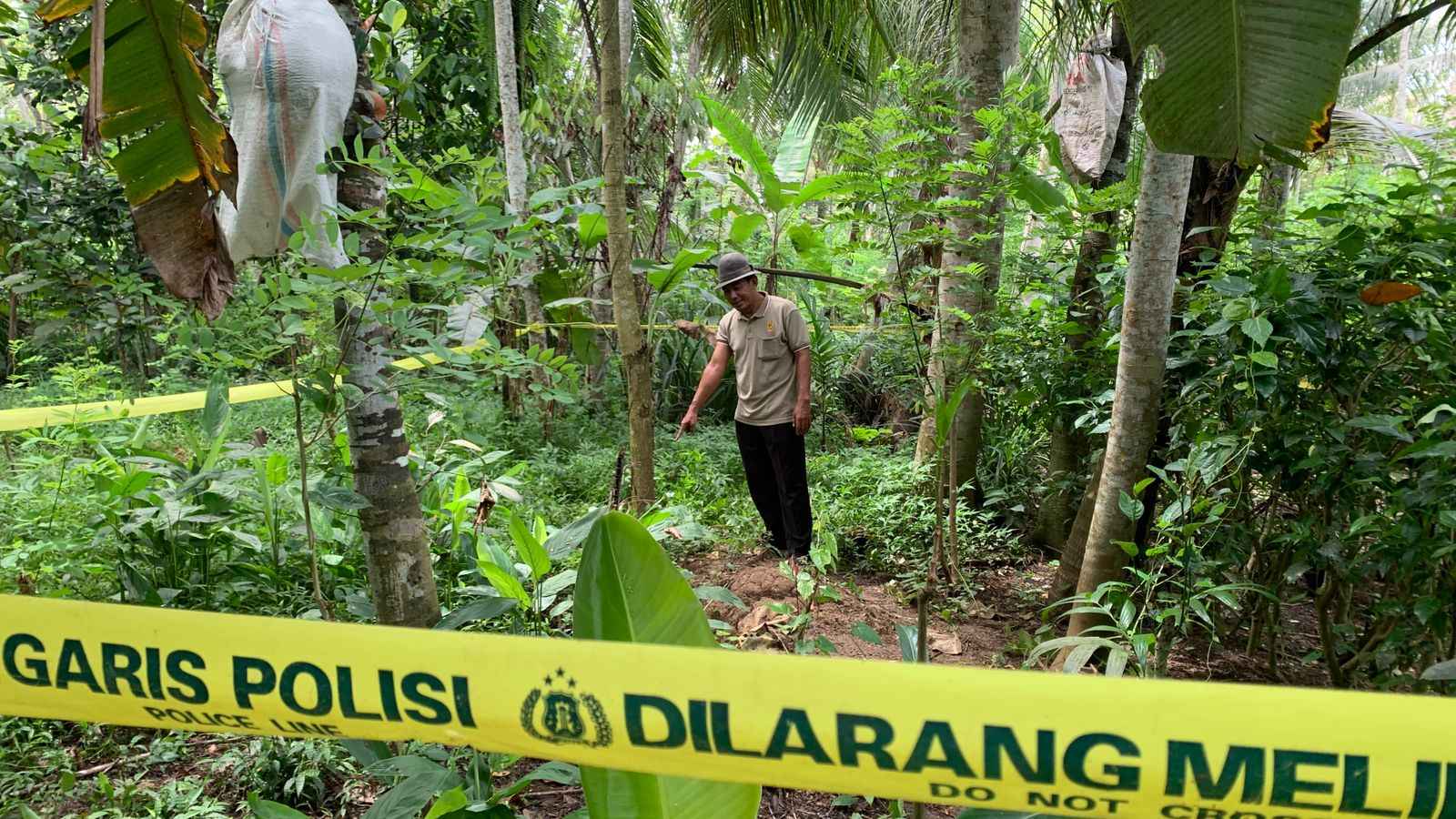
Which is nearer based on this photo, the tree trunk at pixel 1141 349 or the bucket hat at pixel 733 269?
the tree trunk at pixel 1141 349

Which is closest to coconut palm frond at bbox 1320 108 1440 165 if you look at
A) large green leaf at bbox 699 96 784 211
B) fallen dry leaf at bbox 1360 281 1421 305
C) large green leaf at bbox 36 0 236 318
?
large green leaf at bbox 699 96 784 211

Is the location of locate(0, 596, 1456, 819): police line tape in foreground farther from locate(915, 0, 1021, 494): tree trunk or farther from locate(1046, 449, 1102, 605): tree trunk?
locate(915, 0, 1021, 494): tree trunk

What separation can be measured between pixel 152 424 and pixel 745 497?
3.69 m

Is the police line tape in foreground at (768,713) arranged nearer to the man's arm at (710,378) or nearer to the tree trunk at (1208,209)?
the tree trunk at (1208,209)

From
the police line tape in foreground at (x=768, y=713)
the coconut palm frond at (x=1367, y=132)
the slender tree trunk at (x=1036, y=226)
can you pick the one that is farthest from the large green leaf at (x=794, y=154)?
the police line tape in foreground at (x=768, y=713)

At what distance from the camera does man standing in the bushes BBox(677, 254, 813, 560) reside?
3988 millimetres

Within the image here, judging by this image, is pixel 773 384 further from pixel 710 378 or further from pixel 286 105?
pixel 286 105

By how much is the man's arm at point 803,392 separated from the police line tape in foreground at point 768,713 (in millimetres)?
2929

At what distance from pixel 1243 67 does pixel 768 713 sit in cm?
156

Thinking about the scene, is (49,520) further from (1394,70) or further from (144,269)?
(1394,70)

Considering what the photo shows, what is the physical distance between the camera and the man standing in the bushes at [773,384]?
399cm

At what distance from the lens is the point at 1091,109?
12.0 feet

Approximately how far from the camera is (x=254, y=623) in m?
1.16

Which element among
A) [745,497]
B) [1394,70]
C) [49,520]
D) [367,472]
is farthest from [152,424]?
[1394,70]
